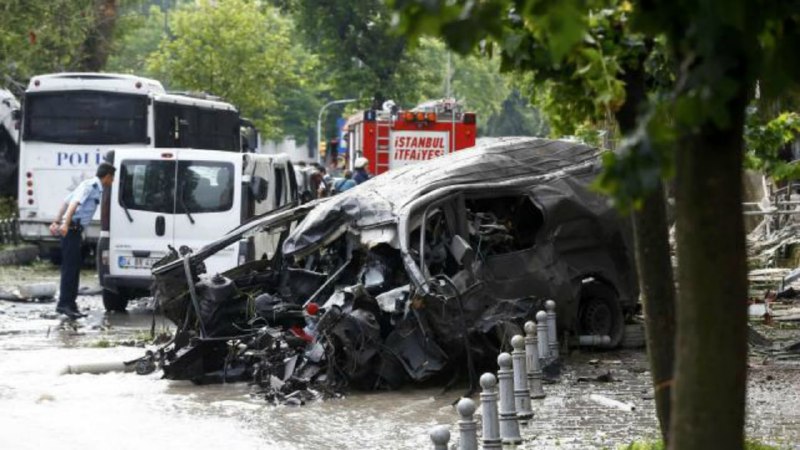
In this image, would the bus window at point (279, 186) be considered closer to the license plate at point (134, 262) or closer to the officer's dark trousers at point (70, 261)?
the license plate at point (134, 262)

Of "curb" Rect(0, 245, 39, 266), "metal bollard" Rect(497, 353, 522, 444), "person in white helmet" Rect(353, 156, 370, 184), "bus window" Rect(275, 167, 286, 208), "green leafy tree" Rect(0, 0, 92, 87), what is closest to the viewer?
"metal bollard" Rect(497, 353, 522, 444)

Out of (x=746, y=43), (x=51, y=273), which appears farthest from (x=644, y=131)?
(x=51, y=273)

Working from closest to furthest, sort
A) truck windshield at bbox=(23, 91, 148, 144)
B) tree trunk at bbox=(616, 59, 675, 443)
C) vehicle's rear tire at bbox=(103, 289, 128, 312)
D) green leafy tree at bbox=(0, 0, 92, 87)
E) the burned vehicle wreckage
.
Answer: tree trunk at bbox=(616, 59, 675, 443), the burned vehicle wreckage, vehicle's rear tire at bbox=(103, 289, 128, 312), truck windshield at bbox=(23, 91, 148, 144), green leafy tree at bbox=(0, 0, 92, 87)

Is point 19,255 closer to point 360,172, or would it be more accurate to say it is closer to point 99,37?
point 360,172

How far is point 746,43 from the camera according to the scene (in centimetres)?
416

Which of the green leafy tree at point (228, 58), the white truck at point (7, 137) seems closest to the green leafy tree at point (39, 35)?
the white truck at point (7, 137)

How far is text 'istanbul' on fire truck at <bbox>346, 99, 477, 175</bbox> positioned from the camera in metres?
28.7

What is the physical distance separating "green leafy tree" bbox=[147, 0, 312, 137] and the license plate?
3345cm

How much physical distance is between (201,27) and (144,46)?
3719 centimetres

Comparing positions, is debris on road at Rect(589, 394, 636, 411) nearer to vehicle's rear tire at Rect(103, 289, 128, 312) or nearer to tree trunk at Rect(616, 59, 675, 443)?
tree trunk at Rect(616, 59, 675, 443)

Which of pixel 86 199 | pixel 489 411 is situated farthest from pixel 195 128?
pixel 489 411

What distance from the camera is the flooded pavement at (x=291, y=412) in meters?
10.2

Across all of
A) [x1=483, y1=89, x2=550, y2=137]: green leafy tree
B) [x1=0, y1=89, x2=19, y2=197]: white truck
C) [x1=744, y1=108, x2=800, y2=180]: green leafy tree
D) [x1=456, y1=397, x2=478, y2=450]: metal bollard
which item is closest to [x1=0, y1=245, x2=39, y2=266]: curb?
[x1=0, y1=89, x2=19, y2=197]: white truck

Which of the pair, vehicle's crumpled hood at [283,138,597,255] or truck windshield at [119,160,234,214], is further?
truck windshield at [119,160,234,214]
